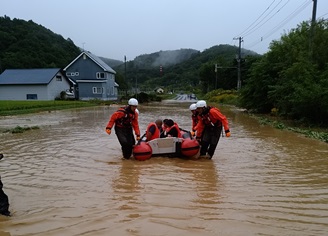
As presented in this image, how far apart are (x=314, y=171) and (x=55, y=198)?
5316mm

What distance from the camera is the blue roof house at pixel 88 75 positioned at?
157ft

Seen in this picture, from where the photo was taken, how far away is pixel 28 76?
42.5m

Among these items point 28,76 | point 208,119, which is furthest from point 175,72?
point 208,119

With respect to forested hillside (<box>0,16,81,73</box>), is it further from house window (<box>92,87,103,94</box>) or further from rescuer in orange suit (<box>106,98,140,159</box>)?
rescuer in orange suit (<box>106,98,140,159</box>)

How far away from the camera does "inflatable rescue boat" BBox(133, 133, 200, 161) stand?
833 centimetres

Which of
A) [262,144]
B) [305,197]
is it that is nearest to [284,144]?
[262,144]

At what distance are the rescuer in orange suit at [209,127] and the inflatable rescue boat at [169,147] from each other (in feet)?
1.25

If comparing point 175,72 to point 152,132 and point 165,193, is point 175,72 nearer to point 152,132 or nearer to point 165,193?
point 152,132

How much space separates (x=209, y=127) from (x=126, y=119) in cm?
218

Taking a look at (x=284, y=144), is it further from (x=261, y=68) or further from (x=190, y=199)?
(x=261, y=68)

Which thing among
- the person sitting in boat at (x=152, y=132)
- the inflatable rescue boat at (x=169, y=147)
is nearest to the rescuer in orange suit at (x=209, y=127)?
the inflatable rescue boat at (x=169, y=147)

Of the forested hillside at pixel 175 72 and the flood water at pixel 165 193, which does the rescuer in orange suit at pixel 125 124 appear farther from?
the forested hillside at pixel 175 72

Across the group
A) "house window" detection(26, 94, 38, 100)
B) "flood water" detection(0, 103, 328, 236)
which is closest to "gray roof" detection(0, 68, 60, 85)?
"house window" detection(26, 94, 38, 100)

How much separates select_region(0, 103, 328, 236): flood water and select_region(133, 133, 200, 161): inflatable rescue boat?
19cm
